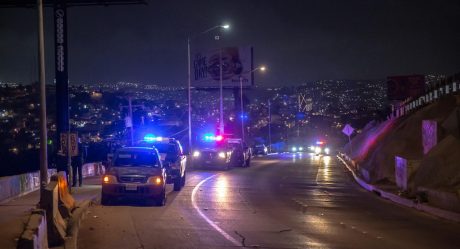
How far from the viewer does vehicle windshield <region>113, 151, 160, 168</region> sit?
19594 mm

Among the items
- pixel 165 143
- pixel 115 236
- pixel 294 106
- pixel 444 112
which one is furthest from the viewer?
pixel 294 106

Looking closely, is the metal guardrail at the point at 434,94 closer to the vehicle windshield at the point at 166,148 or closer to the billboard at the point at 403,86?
the billboard at the point at 403,86

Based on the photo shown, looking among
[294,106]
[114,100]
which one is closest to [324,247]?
[114,100]

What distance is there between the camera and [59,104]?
994 inches

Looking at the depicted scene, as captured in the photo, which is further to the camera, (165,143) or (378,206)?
(165,143)

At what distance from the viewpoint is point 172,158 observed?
83.4 ft

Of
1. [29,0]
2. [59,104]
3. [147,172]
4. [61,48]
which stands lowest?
[147,172]

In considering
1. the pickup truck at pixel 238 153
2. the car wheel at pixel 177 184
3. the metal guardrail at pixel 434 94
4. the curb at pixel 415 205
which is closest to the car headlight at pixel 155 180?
the car wheel at pixel 177 184

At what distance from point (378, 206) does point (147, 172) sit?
787 centimetres

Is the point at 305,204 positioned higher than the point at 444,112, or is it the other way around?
the point at 444,112

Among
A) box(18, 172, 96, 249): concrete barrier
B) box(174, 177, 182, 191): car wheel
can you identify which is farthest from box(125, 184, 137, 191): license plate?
box(174, 177, 182, 191): car wheel

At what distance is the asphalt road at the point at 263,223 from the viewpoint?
1245 centimetres

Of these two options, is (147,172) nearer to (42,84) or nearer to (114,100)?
(42,84)

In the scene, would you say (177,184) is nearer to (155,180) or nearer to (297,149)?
(155,180)
